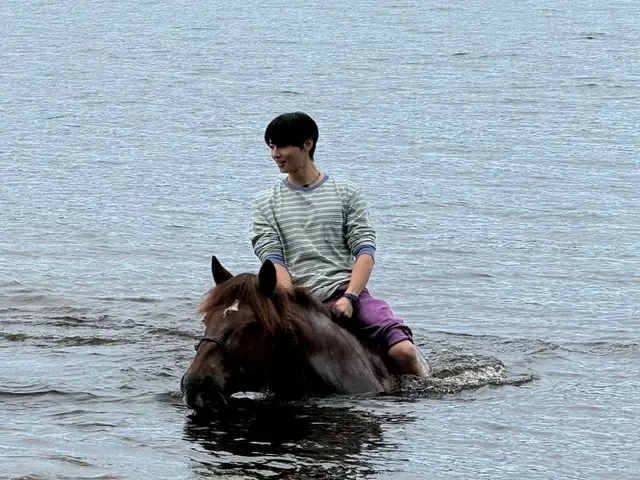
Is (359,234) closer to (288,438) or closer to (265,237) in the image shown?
(265,237)

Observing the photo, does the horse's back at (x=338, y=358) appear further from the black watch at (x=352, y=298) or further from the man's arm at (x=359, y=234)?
the man's arm at (x=359, y=234)

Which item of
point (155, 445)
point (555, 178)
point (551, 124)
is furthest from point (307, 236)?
point (551, 124)

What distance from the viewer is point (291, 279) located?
9.78 meters

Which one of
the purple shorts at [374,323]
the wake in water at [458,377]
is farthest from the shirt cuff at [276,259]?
the wake in water at [458,377]

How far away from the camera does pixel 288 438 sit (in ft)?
30.8

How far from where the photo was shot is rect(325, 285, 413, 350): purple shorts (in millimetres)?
10312

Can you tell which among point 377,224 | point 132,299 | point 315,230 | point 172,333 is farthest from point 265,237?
point 377,224

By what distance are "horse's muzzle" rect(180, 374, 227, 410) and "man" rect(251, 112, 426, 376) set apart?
4.47ft

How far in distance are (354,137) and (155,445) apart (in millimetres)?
19610

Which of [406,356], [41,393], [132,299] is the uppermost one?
[132,299]

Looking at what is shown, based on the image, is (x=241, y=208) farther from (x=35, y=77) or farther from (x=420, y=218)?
(x=35, y=77)

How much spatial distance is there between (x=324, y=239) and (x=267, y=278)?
119 cm

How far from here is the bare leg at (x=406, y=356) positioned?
1034 cm

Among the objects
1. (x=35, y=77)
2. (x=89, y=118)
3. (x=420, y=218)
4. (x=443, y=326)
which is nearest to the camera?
(x=443, y=326)
